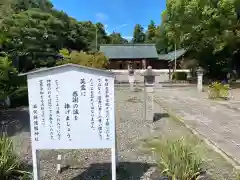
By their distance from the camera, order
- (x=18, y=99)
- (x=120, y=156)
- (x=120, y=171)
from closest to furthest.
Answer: (x=120, y=171)
(x=120, y=156)
(x=18, y=99)

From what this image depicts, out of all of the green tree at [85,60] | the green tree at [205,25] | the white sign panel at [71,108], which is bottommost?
the white sign panel at [71,108]

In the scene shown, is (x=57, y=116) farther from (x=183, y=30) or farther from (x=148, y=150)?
(x=183, y=30)

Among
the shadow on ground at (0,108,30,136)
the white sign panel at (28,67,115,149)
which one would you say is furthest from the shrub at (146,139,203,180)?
the shadow on ground at (0,108,30,136)

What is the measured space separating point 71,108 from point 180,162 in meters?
1.75

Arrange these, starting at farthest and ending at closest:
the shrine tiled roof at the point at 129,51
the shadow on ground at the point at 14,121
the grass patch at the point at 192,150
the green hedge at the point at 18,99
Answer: the shrine tiled roof at the point at 129,51 → the green hedge at the point at 18,99 → the shadow on ground at the point at 14,121 → the grass patch at the point at 192,150

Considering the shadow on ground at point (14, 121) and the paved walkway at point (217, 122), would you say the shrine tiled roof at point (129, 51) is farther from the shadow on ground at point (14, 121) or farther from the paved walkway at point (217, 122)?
the shadow on ground at point (14, 121)

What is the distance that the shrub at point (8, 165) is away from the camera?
390 centimetres

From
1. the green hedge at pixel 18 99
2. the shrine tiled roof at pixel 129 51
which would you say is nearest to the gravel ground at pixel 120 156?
the green hedge at pixel 18 99

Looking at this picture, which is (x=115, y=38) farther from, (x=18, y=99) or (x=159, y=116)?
(x=159, y=116)

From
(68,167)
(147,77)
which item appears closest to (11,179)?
(68,167)

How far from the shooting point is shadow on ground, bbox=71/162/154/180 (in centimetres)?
429

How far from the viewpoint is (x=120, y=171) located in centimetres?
454

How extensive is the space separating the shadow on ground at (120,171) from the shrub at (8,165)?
2.77 ft

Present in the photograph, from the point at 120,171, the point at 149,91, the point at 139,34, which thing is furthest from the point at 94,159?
the point at 139,34
